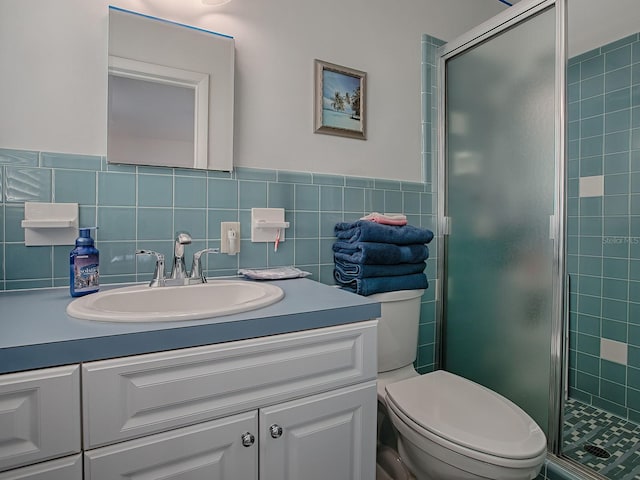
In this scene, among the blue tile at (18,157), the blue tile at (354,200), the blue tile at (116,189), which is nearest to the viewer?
the blue tile at (18,157)

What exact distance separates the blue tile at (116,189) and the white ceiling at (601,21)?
192 cm

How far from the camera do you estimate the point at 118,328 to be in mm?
701

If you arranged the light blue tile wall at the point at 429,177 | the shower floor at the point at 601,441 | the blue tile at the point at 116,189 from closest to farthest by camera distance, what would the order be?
the blue tile at the point at 116,189, the shower floor at the point at 601,441, the light blue tile wall at the point at 429,177

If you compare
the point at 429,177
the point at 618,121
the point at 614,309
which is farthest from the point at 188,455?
the point at 618,121

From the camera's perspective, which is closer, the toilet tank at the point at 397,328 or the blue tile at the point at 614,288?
the toilet tank at the point at 397,328

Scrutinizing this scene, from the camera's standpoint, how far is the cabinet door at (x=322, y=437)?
83cm

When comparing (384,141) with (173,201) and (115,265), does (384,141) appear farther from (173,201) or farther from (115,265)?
(115,265)

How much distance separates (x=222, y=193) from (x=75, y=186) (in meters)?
0.44

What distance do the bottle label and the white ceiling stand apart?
2089 millimetres

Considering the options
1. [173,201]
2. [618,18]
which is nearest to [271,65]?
[173,201]

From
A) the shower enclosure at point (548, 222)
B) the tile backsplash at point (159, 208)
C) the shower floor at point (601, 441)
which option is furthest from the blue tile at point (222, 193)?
the shower floor at point (601, 441)

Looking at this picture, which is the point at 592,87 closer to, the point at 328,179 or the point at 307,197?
the point at 328,179

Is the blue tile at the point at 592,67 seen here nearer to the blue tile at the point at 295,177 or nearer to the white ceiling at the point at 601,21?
the white ceiling at the point at 601,21

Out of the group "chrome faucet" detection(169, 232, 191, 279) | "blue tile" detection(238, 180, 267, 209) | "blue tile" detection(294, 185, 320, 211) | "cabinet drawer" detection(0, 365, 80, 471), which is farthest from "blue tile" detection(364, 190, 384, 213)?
"cabinet drawer" detection(0, 365, 80, 471)
